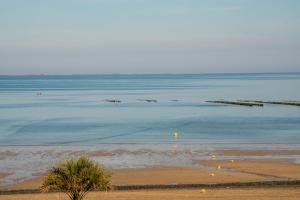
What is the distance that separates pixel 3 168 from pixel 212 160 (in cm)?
1340

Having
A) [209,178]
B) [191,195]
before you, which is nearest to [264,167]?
[209,178]

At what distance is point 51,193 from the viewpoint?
80.2 ft

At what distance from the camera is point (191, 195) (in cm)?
2358

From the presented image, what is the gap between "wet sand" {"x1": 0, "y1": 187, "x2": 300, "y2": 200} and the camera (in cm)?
2269

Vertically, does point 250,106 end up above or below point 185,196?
above

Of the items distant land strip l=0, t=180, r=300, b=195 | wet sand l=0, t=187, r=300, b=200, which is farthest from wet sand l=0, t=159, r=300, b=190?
wet sand l=0, t=187, r=300, b=200

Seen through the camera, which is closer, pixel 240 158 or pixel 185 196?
pixel 185 196

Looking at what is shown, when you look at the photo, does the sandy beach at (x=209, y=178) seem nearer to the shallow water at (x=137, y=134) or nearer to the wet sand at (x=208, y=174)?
the wet sand at (x=208, y=174)

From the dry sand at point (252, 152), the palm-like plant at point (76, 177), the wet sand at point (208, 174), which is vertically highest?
the palm-like plant at point (76, 177)

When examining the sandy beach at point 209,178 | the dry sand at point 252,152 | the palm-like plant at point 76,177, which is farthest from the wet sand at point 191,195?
the dry sand at point 252,152

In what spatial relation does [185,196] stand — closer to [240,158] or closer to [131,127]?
[240,158]

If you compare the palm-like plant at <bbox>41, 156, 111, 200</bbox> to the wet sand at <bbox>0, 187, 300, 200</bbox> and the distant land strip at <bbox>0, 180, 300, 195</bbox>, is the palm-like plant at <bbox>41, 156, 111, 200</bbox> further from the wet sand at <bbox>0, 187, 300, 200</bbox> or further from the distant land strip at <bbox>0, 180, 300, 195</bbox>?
the distant land strip at <bbox>0, 180, 300, 195</bbox>

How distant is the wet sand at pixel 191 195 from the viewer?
2269 centimetres

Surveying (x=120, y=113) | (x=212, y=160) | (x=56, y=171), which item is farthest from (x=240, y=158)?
(x=120, y=113)
